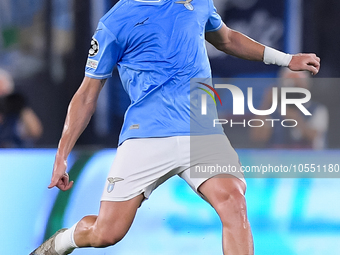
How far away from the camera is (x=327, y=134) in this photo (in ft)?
14.7

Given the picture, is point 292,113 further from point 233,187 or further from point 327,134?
point 233,187

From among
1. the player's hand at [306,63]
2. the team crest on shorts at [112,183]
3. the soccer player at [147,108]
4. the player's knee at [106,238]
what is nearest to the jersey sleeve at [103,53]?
the soccer player at [147,108]

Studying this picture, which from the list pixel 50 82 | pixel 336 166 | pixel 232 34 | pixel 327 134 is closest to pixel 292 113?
pixel 327 134

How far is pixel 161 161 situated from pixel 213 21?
0.84 meters

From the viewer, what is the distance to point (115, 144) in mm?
4539

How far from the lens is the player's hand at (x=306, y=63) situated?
252cm

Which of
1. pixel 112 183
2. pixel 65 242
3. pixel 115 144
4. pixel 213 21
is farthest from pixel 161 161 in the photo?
pixel 115 144

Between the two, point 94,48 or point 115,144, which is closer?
point 94,48

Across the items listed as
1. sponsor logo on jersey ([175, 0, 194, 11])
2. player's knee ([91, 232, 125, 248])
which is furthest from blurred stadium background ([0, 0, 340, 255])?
sponsor logo on jersey ([175, 0, 194, 11])

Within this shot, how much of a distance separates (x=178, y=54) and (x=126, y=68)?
0.92ft

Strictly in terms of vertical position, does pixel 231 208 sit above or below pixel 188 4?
below

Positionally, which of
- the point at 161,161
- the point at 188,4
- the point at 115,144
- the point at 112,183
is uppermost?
the point at 188,4

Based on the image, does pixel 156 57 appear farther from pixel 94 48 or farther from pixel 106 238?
pixel 106 238

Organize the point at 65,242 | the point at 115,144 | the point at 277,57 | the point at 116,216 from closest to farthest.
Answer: the point at 116,216
the point at 65,242
the point at 277,57
the point at 115,144
